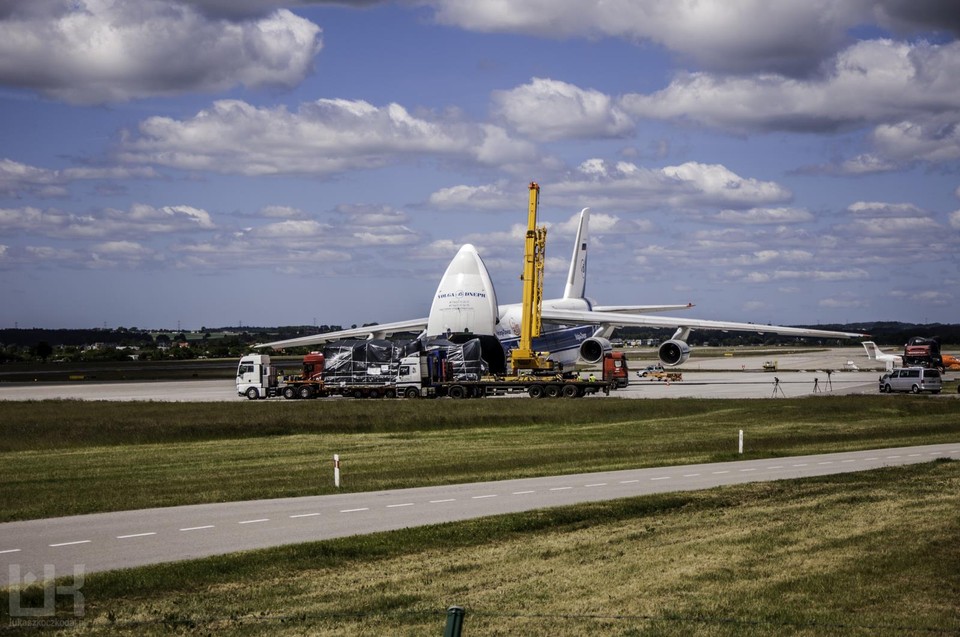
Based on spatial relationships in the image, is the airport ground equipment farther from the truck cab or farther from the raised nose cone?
the truck cab

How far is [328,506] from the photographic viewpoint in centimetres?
1964

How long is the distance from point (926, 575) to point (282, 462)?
17876 mm

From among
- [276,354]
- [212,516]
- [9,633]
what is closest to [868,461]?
[212,516]

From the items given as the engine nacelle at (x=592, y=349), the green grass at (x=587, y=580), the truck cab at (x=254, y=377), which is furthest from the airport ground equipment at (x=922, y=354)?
the green grass at (x=587, y=580)

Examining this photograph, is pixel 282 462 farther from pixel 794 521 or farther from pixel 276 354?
pixel 276 354

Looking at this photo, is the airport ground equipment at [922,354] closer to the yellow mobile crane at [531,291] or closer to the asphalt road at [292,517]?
the yellow mobile crane at [531,291]

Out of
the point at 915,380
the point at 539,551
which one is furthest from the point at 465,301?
the point at 539,551

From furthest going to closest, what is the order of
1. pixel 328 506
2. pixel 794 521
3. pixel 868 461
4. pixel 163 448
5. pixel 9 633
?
pixel 163 448, pixel 868 461, pixel 328 506, pixel 794 521, pixel 9 633

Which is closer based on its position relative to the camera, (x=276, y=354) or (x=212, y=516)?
(x=212, y=516)

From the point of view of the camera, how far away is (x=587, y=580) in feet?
42.2

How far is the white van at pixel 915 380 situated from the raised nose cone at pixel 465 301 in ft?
72.0

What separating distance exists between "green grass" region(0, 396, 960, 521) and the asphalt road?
1.38 meters

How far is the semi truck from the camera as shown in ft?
182

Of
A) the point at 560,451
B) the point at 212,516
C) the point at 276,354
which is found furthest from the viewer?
the point at 276,354
